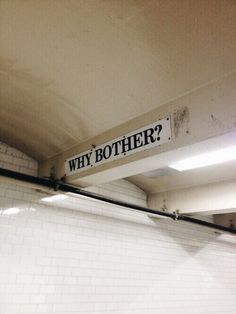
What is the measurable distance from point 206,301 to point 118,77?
5.08 meters

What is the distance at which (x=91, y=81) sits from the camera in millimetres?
2883

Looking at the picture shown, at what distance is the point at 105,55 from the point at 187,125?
86 centimetres

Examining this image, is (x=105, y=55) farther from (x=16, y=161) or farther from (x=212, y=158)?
(x=16, y=161)

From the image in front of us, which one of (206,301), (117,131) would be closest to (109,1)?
(117,131)

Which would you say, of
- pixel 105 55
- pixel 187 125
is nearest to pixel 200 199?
pixel 187 125

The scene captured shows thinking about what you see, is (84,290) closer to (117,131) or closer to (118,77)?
(117,131)

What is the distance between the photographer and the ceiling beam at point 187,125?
99.1 inches

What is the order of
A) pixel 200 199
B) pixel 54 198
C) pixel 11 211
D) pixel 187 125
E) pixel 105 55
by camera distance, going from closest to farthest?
pixel 105 55 → pixel 187 125 → pixel 11 211 → pixel 54 198 → pixel 200 199

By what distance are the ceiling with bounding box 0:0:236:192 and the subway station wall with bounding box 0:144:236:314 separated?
4.11 ft

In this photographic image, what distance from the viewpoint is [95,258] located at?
4.54 meters

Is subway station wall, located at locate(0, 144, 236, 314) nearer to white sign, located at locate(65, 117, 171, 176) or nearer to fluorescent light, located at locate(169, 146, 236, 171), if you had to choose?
white sign, located at locate(65, 117, 171, 176)

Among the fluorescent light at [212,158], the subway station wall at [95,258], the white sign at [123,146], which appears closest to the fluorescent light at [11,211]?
the subway station wall at [95,258]

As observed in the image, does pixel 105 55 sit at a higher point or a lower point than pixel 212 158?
higher

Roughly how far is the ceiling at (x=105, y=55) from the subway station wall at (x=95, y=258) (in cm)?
125
